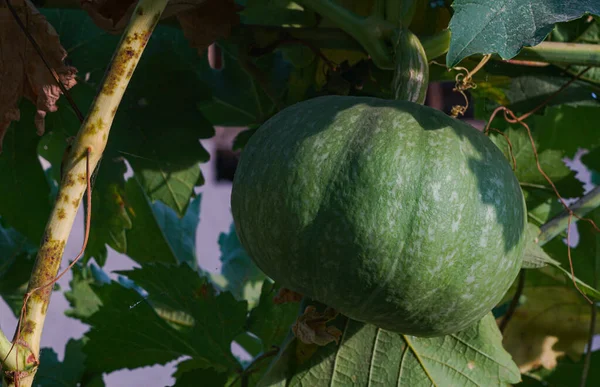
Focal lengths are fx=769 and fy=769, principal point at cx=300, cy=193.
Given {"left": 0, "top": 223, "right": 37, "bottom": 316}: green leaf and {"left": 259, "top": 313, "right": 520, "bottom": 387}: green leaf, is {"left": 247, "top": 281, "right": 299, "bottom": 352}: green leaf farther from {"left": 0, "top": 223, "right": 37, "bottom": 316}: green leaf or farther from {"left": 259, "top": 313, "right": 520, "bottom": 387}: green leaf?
{"left": 0, "top": 223, "right": 37, "bottom": 316}: green leaf

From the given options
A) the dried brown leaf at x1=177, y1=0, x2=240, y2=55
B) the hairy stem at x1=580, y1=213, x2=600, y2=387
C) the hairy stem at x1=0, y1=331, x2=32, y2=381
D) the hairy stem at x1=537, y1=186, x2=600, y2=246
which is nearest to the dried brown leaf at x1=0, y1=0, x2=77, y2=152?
the dried brown leaf at x1=177, y1=0, x2=240, y2=55

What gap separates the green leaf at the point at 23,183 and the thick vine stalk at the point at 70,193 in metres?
0.57

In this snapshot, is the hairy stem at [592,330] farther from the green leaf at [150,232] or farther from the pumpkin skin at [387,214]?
Answer: the green leaf at [150,232]

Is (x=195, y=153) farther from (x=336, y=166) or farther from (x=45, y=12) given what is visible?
(x=336, y=166)

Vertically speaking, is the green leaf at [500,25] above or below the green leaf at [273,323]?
above

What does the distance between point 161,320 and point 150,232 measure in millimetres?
424

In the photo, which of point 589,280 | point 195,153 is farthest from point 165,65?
point 589,280

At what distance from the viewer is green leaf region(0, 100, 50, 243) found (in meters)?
1.34

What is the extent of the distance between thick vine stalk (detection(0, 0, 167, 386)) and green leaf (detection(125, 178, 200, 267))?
770mm

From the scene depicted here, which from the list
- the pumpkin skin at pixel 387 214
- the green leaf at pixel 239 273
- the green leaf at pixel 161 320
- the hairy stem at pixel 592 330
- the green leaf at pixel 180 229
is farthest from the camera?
the green leaf at pixel 239 273

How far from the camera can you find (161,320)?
1.34 metres

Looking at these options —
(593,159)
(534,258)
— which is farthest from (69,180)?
(593,159)

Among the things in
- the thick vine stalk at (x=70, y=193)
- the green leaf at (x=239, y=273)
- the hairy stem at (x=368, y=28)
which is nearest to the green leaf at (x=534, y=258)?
the hairy stem at (x=368, y=28)

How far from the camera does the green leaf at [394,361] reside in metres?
1.11
